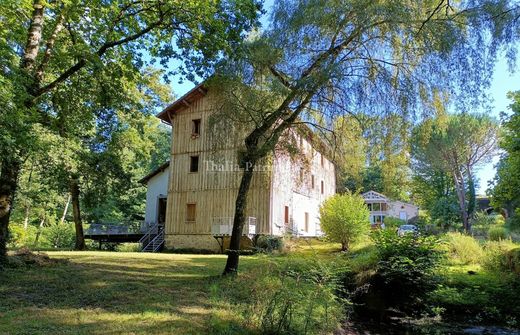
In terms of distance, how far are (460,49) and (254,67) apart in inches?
172

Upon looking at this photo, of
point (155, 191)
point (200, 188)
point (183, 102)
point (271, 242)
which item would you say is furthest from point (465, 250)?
point (155, 191)

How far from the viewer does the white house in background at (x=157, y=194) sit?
2573 cm

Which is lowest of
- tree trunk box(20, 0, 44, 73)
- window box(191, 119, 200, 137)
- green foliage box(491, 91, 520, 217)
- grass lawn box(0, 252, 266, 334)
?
grass lawn box(0, 252, 266, 334)

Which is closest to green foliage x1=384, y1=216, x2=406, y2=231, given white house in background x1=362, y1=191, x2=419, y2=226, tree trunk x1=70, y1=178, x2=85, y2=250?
white house in background x1=362, y1=191, x2=419, y2=226

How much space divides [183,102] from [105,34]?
1098 cm

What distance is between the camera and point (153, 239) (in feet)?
74.3

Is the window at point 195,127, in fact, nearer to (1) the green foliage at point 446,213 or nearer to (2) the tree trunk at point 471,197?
(1) the green foliage at point 446,213

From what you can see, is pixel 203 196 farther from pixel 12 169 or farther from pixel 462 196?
pixel 462 196

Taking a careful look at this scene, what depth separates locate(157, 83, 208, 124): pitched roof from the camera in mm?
21672

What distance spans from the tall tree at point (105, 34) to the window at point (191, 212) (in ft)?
36.8

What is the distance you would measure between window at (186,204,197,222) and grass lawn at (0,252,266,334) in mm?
10591

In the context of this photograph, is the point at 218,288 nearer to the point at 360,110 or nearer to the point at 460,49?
the point at 360,110

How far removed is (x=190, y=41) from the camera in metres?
10.5

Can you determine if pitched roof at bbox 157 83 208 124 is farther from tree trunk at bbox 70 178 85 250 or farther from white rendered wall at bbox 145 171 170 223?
tree trunk at bbox 70 178 85 250
